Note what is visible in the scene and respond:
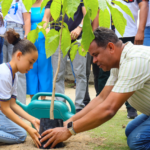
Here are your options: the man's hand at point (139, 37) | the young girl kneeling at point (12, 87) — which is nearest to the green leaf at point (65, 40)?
the young girl kneeling at point (12, 87)

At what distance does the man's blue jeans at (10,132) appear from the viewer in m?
1.96

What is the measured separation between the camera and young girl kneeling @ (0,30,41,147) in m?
1.94

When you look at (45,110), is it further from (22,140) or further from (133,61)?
(133,61)

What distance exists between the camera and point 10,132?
2047 millimetres

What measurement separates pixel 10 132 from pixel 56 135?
0.58m

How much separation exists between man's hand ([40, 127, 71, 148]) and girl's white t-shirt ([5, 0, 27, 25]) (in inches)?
80.7

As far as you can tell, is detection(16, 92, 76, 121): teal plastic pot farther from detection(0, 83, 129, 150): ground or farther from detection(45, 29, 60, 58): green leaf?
detection(45, 29, 60, 58): green leaf

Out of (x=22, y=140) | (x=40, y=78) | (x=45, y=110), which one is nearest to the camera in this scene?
(x=22, y=140)

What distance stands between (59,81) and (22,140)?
1223 mm

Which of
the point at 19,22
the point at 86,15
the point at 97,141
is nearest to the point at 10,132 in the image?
the point at 97,141

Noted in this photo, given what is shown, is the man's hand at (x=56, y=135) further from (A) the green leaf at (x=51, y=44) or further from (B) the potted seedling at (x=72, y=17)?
(A) the green leaf at (x=51, y=44)

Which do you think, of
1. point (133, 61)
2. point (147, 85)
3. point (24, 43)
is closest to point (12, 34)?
point (24, 43)

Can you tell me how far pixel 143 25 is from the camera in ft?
9.05

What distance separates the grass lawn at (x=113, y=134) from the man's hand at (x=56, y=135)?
A: 33 cm
